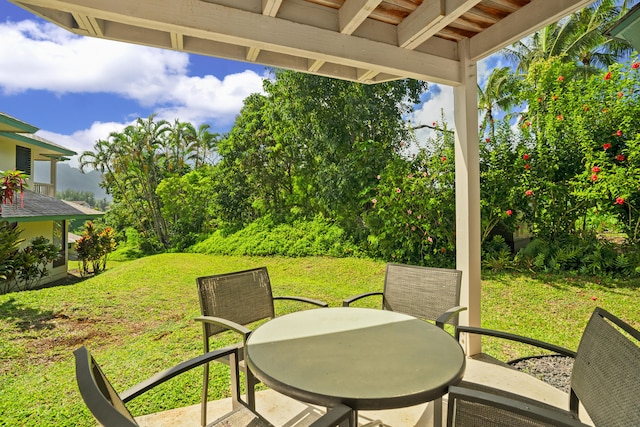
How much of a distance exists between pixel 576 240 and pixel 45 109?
169 ft

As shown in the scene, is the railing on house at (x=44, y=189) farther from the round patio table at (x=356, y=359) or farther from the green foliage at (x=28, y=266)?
the round patio table at (x=356, y=359)

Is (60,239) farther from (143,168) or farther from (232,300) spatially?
(232,300)

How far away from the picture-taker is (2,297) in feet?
17.1

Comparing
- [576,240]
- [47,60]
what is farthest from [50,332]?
[47,60]

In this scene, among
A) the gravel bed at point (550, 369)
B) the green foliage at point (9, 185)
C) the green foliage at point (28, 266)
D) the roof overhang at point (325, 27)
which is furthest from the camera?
the green foliage at point (28, 266)

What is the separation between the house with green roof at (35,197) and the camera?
7.37m

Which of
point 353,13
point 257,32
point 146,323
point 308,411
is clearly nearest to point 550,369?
point 308,411

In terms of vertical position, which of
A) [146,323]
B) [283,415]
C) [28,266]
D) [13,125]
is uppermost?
[13,125]

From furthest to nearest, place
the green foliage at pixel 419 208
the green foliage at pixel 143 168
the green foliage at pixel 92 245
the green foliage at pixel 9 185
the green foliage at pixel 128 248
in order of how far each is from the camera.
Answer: the green foliage at pixel 143 168 < the green foliage at pixel 128 248 < the green foliage at pixel 92 245 < the green foliage at pixel 419 208 < the green foliage at pixel 9 185

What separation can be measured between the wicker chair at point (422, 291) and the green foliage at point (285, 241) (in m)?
5.21

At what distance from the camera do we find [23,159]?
352 inches

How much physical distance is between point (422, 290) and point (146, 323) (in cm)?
415

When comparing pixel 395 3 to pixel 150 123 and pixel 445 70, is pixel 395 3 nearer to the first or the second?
pixel 445 70

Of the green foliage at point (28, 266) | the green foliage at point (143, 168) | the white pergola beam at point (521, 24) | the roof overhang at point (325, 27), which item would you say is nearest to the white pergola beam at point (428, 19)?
the roof overhang at point (325, 27)
